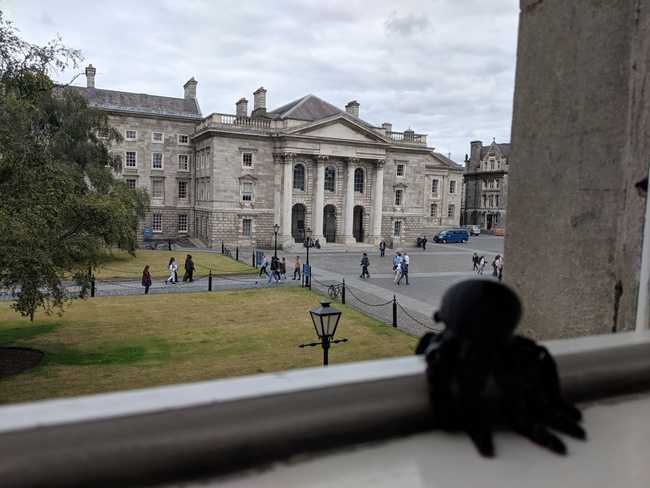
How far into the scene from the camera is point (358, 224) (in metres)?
48.4

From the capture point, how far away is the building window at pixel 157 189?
46.3 m

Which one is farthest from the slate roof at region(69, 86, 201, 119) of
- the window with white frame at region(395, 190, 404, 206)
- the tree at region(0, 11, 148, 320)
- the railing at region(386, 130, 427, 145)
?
the tree at region(0, 11, 148, 320)

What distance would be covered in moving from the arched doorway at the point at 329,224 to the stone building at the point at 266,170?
0.30 feet

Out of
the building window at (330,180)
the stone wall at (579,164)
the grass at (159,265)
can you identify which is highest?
the building window at (330,180)

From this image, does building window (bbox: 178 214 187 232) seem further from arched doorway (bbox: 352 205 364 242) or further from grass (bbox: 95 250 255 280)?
arched doorway (bbox: 352 205 364 242)

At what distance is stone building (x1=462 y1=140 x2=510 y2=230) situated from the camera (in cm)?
6881

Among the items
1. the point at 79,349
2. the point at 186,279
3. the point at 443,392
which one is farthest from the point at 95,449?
the point at 186,279

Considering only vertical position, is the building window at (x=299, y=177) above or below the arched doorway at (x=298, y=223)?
above

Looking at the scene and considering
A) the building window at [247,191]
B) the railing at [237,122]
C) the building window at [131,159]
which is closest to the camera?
the railing at [237,122]

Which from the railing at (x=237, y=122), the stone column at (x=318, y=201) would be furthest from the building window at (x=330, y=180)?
the railing at (x=237, y=122)

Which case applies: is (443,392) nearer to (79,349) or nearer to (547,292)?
(547,292)

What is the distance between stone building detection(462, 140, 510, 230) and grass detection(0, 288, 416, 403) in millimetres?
55216

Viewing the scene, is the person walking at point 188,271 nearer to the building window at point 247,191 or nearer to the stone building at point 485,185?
the building window at point 247,191

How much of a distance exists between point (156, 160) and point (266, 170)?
10758mm
